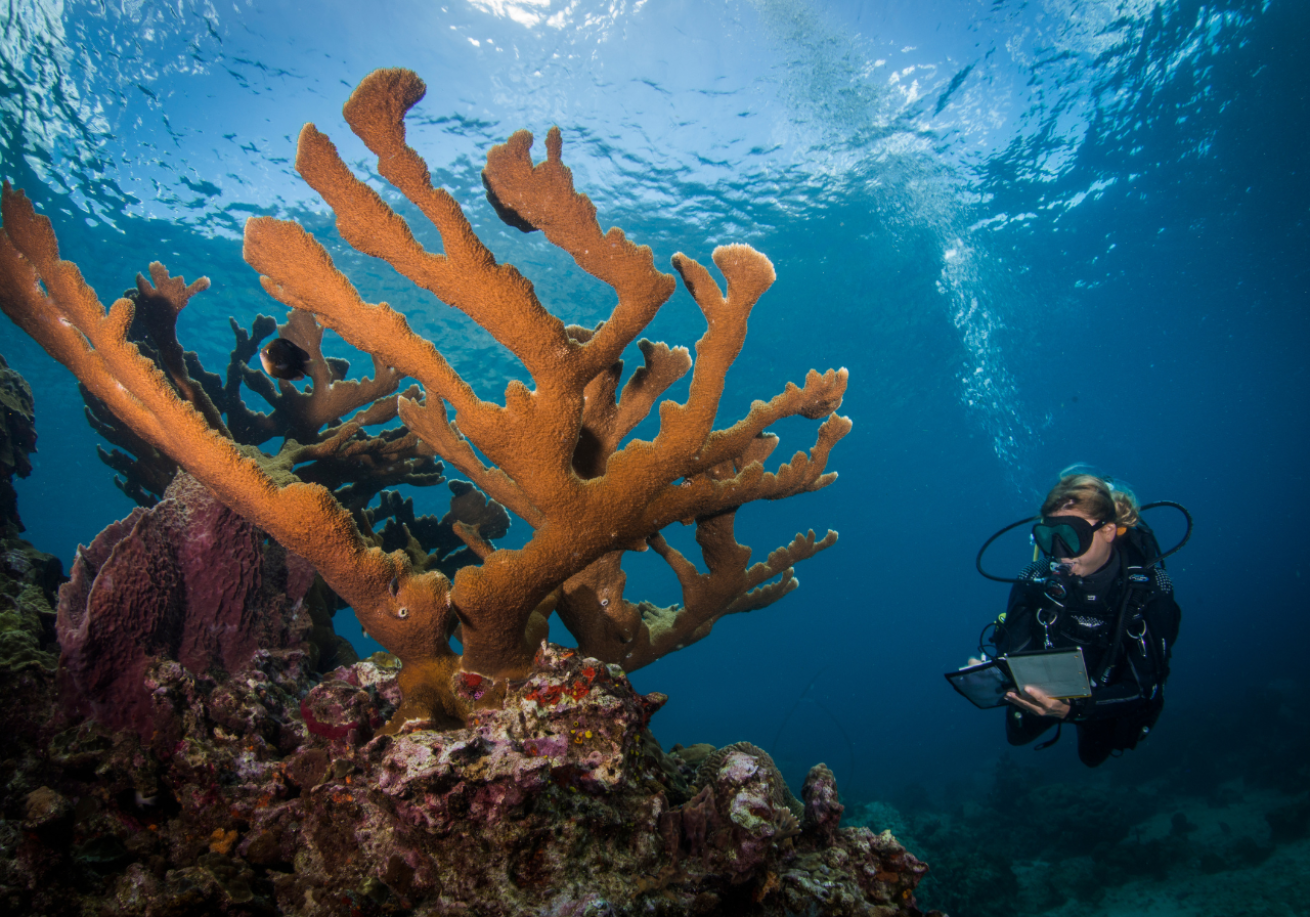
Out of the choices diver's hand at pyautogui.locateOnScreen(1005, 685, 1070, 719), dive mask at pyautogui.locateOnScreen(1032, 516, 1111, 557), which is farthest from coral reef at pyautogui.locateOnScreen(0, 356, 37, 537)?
dive mask at pyautogui.locateOnScreen(1032, 516, 1111, 557)

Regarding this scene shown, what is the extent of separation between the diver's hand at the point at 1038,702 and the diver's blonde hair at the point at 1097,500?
160cm

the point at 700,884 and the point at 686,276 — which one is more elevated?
the point at 686,276

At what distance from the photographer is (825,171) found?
15.9 metres

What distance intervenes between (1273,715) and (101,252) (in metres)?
41.1

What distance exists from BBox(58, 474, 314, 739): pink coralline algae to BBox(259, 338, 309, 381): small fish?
0.99 m

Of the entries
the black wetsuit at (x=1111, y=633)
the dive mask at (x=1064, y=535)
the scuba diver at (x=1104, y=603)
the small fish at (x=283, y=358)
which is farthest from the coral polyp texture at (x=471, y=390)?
the black wetsuit at (x=1111, y=633)

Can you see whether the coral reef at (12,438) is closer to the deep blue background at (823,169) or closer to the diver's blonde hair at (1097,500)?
the diver's blonde hair at (1097,500)

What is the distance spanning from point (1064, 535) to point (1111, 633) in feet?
2.91

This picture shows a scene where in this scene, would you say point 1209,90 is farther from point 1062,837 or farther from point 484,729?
point 484,729

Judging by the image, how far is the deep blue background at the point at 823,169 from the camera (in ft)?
36.5

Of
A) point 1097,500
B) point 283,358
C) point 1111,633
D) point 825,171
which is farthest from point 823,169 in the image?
point 283,358

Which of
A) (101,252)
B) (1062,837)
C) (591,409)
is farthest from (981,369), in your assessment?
(101,252)

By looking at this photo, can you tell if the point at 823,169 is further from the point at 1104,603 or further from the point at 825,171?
the point at 1104,603

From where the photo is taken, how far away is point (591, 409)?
8.27 feet
